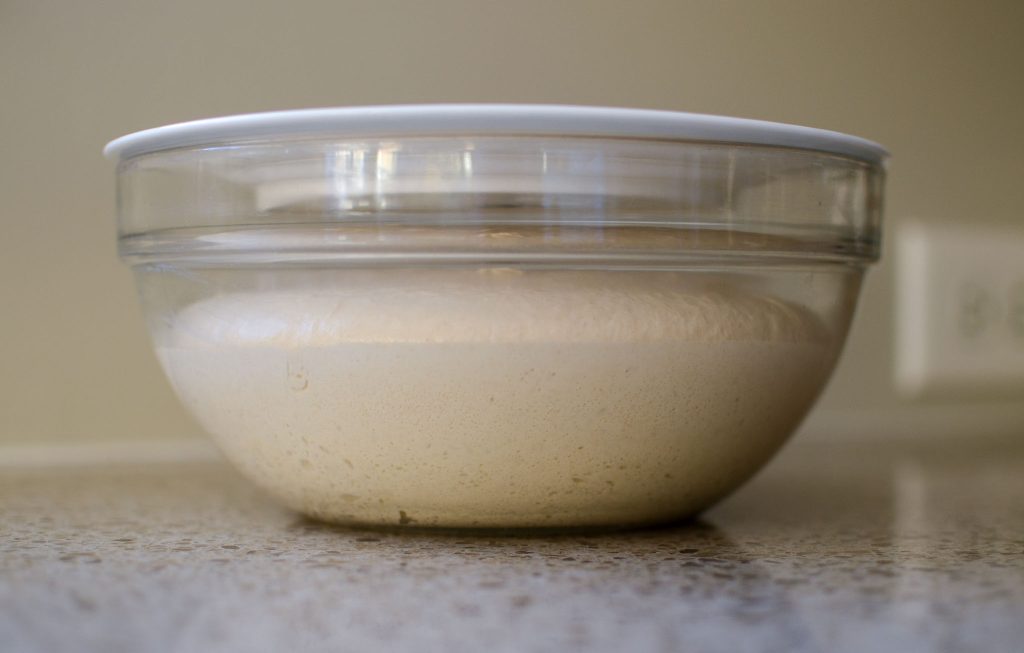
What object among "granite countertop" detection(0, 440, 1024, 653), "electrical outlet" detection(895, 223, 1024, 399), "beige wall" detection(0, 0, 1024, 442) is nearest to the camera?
"granite countertop" detection(0, 440, 1024, 653)

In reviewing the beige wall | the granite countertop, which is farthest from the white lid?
the beige wall

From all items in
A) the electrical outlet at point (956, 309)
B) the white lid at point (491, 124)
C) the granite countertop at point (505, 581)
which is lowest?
the granite countertop at point (505, 581)

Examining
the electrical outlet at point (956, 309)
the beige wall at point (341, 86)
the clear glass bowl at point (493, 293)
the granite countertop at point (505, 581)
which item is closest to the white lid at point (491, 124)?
the clear glass bowl at point (493, 293)

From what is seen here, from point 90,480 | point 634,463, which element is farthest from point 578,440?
point 90,480

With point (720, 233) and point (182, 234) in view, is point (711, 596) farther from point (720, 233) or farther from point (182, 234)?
point (182, 234)

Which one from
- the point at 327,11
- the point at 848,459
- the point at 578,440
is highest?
the point at 327,11

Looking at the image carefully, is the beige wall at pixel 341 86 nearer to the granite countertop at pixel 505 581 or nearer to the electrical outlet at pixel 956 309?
the electrical outlet at pixel 956 309

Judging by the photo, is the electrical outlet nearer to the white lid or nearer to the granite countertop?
the granite countertop
